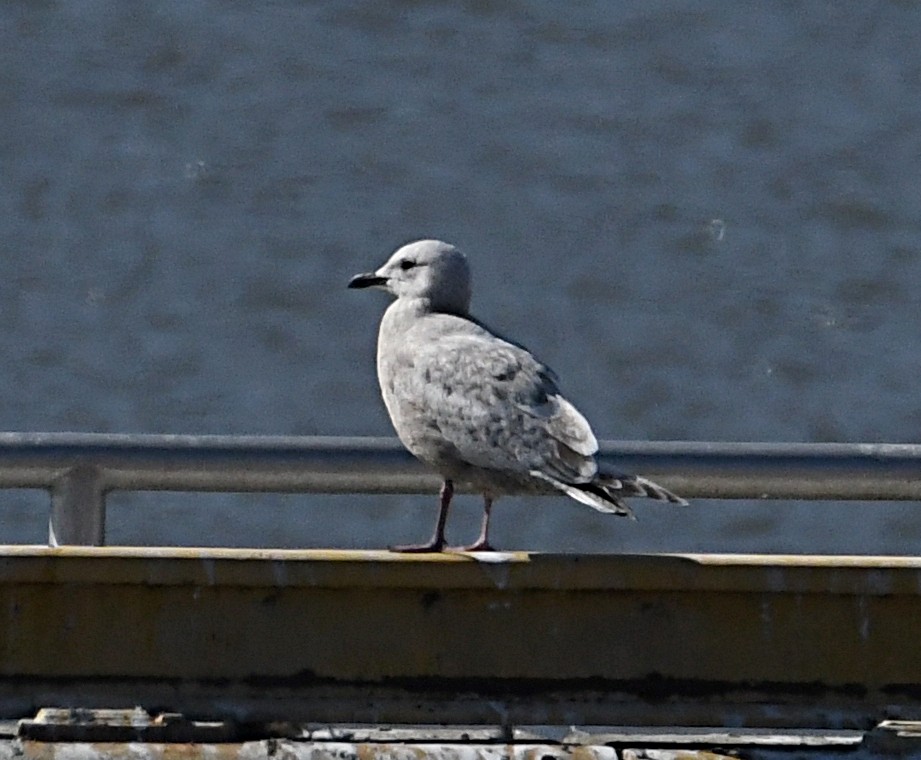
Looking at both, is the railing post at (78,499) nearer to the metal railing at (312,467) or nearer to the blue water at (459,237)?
the metal railing at (312,467)

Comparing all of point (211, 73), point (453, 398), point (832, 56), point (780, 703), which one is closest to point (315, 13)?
point (211, 73)

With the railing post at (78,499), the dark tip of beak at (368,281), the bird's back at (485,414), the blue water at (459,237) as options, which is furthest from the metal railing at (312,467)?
the blue water at (459,237)

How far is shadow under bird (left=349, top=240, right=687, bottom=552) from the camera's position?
4965 mm

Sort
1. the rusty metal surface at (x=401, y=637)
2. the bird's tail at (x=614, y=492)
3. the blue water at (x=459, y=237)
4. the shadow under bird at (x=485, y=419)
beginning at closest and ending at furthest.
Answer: the rusty metal surface at (x=401, y=637)
the bird's tail at (x=614, y=492)
the shadow under bird at (x=485, y=419)
the blue water at (x=459, y=237)

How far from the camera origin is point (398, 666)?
14.2 feet

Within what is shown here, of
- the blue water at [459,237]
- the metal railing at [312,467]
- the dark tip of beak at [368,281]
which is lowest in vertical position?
the metal railing at [312,467]

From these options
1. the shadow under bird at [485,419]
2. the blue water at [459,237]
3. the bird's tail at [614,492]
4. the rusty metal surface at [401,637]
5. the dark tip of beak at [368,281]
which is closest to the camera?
the rusty metal surface at [401,637]

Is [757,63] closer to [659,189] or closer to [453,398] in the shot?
[659,189]

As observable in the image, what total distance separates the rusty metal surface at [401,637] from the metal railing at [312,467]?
651 millimetres

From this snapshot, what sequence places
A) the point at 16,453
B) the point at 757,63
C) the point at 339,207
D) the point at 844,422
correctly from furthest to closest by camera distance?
the point at 757,63
the point at 339,207
the point at 844,422
the point at 16,453

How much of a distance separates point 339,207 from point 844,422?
3.96 m

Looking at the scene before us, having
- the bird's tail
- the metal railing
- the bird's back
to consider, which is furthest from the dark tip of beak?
the bird's tail

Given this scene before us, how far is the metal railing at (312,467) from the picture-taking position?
5004 mm

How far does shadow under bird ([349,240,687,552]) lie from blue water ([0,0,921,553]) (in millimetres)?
6395
